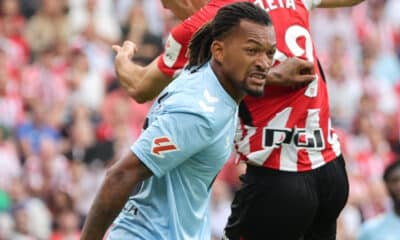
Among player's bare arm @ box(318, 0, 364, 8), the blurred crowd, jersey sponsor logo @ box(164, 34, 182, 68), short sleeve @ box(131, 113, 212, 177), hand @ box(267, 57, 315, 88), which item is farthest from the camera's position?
the blurred crowd

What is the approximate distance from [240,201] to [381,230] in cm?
346

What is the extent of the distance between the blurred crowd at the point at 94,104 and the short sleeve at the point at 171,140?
6434mm

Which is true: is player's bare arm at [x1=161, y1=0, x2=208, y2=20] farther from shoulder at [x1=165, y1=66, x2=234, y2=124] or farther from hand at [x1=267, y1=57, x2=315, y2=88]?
shoulder at [x1=165, y1=66, x2=234, y2=124]

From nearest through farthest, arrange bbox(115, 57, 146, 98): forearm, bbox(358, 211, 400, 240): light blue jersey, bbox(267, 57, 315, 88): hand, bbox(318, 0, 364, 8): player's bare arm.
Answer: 1. bbox(267, 57, 315, 88): hand
2. bbox(115, 57, 146, 98): forearm
3. bbox(318, 0, 364, 8): player's bare arm
4. bbox(358, 211, 400, 240): light blue jersey

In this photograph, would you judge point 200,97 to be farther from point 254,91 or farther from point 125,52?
point 125,52

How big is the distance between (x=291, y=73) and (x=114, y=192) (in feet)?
4.61

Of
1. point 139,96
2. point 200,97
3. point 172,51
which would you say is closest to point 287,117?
point 172,51

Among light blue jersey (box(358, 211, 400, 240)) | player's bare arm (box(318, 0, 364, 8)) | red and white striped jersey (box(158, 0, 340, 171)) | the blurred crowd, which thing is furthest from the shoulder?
the blurred crowd

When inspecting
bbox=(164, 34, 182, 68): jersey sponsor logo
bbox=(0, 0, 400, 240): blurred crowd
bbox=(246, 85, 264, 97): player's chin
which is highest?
bbox=(246, 85, 264, 97): player's chin

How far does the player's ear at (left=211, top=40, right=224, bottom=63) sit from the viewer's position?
230 inches

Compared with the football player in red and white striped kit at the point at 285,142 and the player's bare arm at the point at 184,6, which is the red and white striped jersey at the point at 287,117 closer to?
the football player in red and white striped kit at the point at 285,142

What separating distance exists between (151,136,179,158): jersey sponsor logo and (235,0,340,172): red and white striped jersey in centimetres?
118

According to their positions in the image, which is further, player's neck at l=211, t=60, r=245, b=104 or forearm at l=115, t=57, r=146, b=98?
forearm at l=115, t=57, r=146, b=98

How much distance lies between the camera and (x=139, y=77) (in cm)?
716
